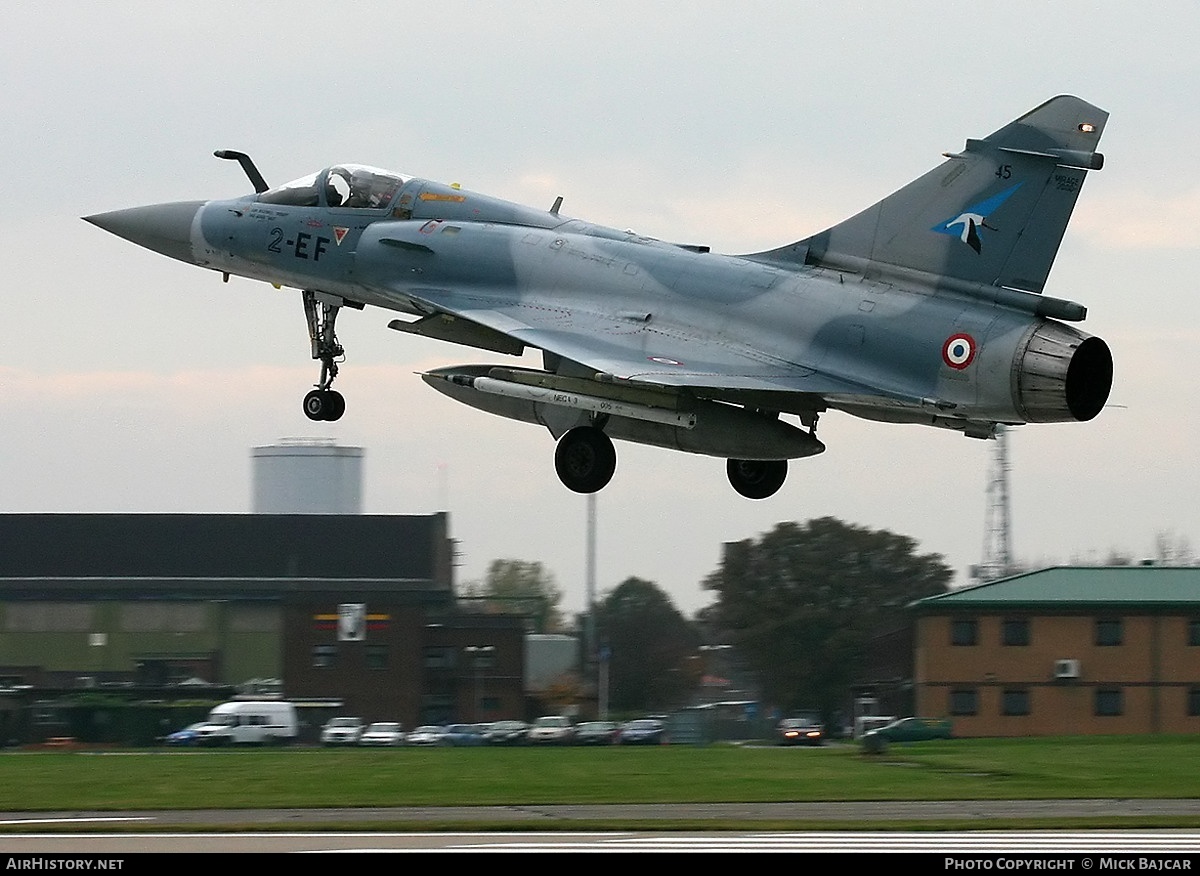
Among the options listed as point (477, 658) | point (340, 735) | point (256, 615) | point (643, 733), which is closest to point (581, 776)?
point (643, 733)

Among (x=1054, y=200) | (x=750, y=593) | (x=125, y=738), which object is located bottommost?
(x=125, y=738)

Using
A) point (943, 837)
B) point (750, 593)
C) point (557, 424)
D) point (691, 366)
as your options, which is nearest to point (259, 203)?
point (557, 424)

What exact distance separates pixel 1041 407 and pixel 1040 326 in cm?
73

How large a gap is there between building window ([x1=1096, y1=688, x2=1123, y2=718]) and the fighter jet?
28624 millimetres

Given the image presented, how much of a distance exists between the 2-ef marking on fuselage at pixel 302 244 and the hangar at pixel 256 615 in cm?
3262

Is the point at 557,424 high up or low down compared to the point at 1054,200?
down

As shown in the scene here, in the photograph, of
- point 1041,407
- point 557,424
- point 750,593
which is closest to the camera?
point 1041,407

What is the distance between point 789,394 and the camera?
1705cm

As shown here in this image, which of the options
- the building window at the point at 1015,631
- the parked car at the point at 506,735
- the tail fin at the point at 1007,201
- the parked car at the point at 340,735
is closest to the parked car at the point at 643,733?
the parked car at the point at 506,735

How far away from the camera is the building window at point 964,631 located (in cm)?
4675

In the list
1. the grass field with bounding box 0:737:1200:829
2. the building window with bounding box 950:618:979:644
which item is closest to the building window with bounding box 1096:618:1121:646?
the building window with bounding box 950:618:979:644

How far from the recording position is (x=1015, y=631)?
46.8m

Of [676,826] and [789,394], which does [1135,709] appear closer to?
[676,826]

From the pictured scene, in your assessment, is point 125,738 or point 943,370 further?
point 125,738
